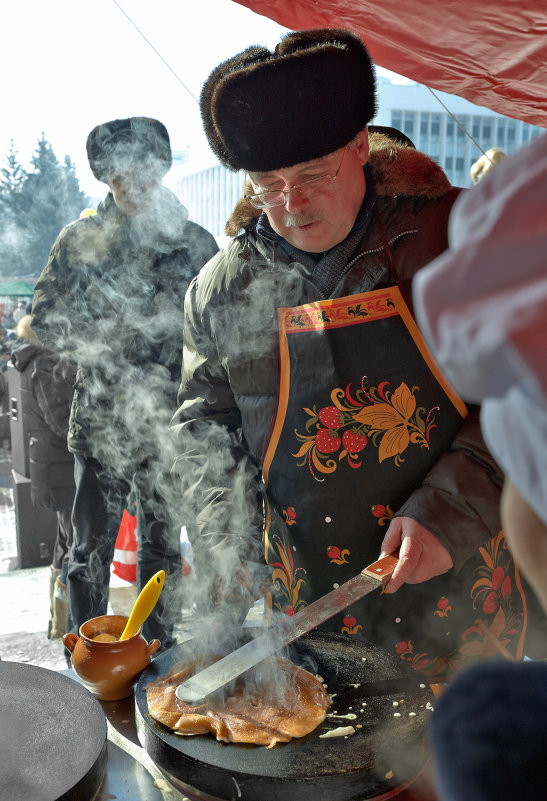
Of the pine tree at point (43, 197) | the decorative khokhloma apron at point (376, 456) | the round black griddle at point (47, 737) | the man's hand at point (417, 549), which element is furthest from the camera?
the pine tree at point (43, 197)

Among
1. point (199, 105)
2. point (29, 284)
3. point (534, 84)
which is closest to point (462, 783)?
point (199, 105)

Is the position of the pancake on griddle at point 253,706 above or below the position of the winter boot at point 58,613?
above

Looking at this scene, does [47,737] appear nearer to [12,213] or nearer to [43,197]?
[12,213]

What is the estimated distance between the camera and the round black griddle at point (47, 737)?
3.86 feet

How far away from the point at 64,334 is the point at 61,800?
2778 mm

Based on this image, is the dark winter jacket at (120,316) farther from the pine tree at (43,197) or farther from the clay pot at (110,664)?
the pine tree at (43,197)

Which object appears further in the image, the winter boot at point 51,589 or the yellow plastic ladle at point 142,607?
the winter boot at point 51,589

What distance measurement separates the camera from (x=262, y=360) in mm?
2023

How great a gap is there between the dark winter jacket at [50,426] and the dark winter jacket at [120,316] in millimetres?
665

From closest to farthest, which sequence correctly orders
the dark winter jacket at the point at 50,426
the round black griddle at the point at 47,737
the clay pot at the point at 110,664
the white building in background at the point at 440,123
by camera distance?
the round black griddle at the point at 47,737
the clay pot at the point at 110,664
the white building in background at the point at 440,123
the dark winter jacket at the point at 50,426

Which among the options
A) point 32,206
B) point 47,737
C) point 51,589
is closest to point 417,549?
point 47,737

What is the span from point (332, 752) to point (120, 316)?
255 cm

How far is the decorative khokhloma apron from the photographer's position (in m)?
1.90

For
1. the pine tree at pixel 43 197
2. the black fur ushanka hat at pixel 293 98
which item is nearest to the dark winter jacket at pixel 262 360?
the black fur ushanka hat at pixel 293 98
